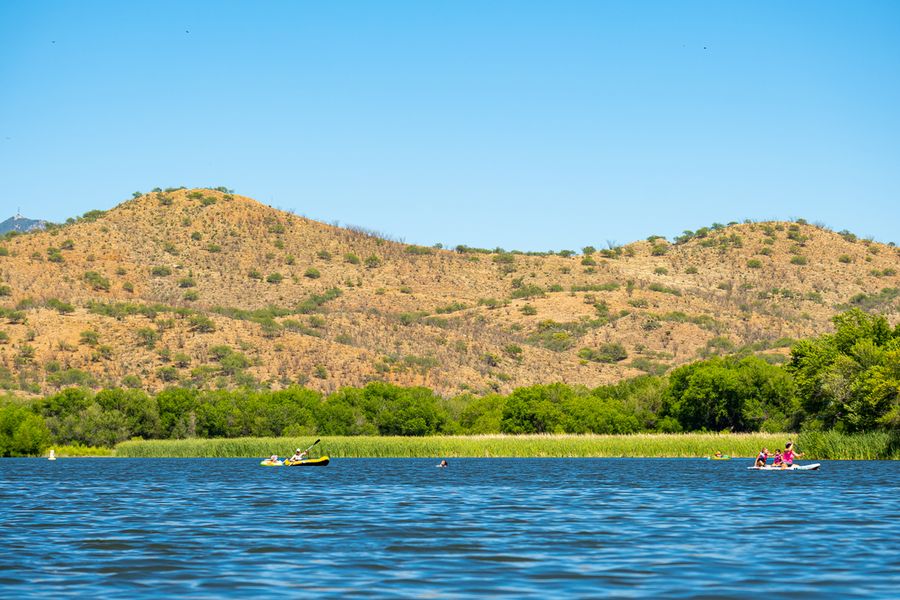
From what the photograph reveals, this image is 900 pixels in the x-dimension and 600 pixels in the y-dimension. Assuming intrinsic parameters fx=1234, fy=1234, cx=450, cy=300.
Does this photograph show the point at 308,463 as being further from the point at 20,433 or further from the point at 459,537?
the point at 459,537

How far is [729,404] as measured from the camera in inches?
4250

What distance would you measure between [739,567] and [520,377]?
127 metres

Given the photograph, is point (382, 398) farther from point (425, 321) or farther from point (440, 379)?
point (425, 321)

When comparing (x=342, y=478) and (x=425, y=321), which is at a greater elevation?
(x=425, y=321)

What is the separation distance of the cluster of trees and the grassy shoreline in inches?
329

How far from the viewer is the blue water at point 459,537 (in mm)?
25688

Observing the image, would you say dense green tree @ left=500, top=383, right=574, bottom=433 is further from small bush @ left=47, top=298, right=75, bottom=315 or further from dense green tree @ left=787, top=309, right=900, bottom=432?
small bush @ left=47, top=298, right=75, bottom=315

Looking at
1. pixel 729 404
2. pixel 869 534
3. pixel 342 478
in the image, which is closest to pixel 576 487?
pixel 342 478

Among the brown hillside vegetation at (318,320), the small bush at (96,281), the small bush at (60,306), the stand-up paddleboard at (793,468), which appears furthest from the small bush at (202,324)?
the stand-up paddleboard at (793,468)

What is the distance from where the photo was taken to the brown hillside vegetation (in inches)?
5615

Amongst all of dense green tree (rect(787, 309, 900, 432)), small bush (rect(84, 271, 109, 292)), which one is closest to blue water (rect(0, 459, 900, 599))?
dense green tree (rect(787, 309, 900, 432))

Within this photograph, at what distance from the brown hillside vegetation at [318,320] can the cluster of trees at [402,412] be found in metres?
21.5

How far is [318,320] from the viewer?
165 metres

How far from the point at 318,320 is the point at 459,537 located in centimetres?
13141
